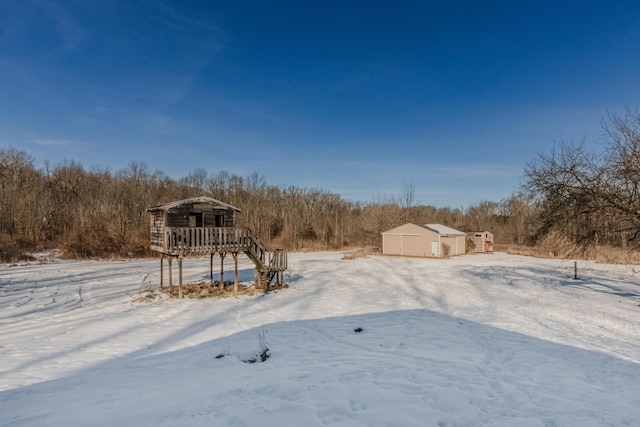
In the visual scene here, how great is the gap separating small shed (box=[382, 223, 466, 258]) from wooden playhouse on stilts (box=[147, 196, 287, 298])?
2382cm

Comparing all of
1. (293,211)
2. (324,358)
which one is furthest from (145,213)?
(324,358)

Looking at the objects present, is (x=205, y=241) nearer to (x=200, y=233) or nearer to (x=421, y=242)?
(x=200, y=233)

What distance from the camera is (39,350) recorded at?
28.9ft

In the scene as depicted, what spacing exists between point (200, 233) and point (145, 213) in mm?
34180

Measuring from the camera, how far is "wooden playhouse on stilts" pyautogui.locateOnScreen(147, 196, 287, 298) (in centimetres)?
1609

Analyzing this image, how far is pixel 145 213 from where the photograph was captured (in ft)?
150

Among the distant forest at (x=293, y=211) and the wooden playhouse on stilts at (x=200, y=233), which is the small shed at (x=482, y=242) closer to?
the distant forest at (x=293, y=211)

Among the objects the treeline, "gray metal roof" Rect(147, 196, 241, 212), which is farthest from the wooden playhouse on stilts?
the treeline

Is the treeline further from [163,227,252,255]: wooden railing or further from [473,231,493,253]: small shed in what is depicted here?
[163,227,252,255]: wooden railing

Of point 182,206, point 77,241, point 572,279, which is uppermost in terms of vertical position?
A: point 182,206

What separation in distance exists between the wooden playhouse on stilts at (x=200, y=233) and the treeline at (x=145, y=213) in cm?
2174

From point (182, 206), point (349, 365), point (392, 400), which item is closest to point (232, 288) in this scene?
point (182, 206)

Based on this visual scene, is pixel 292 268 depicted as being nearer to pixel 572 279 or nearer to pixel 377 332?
pixel 377 332

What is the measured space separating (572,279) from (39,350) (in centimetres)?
2684
